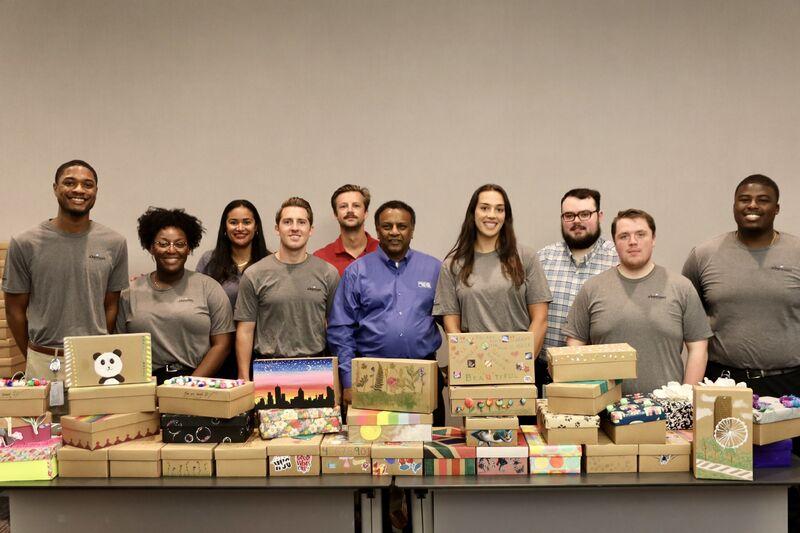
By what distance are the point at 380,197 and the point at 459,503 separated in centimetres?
266

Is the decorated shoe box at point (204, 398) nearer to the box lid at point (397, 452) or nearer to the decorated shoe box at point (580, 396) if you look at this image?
the box lid at point (397, 452)

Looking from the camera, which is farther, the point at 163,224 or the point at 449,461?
the point at 163,224

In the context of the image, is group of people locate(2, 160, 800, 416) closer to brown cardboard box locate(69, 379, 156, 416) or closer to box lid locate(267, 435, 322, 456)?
brown cardboard box locate(69, 379, 156, 416)

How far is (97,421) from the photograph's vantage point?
98.3 inches

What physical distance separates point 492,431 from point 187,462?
3.85 ft

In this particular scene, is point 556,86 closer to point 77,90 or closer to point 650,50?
point 650,50

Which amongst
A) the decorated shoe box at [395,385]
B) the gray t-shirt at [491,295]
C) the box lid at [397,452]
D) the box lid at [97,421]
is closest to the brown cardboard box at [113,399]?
the box lid at [97,421]

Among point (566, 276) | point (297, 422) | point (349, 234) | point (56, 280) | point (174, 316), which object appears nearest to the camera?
point (297, 422)

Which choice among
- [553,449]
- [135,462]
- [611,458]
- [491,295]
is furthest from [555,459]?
[135,462]

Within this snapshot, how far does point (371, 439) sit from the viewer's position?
2527mm

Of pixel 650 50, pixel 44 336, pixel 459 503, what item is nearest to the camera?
pixel 459 503

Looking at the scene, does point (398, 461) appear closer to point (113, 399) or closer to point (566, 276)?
point (113, 399)

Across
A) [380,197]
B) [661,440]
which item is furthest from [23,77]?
[661,440]

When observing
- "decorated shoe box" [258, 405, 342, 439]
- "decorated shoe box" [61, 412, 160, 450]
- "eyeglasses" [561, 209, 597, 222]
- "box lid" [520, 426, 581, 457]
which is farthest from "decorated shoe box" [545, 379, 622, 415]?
"decorated shoe box" [61, 412, 160, 450]
